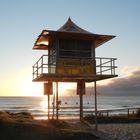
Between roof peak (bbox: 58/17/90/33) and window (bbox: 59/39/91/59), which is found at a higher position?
roof peak (bbox: 58/17/90/33)

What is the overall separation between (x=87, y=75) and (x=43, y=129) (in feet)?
17.0

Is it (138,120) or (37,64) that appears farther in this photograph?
(138,120)

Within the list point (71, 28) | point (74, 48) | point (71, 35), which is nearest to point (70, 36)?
point (71, 35)

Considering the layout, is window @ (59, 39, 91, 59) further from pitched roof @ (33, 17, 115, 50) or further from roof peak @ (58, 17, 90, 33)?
roof peak @ (58, 17, 90, 33)

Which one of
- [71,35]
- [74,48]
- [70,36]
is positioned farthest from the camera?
[74,48]

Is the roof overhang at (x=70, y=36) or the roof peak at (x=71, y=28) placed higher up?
the roof peak at (x=71, y=28)

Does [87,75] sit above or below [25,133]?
above

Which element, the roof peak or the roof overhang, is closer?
the roof overhang

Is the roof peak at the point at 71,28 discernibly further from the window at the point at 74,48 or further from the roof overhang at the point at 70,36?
the window at the point at 74,48

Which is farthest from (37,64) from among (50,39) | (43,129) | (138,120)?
(138,120)

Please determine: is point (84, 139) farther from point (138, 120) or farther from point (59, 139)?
A: point (138, 120)

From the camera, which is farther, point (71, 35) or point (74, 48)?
point (74, 48)

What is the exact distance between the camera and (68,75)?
19203 mm

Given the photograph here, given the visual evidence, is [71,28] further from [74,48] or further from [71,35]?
[74,48]
